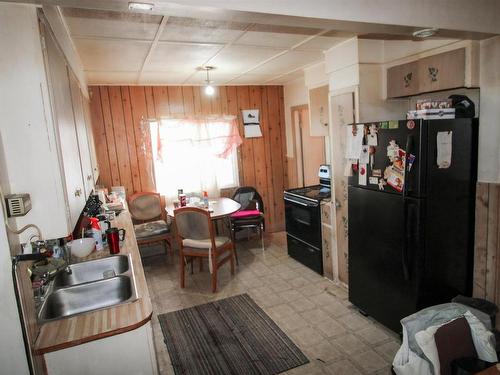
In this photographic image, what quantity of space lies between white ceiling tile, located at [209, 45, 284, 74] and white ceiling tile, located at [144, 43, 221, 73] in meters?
0.13

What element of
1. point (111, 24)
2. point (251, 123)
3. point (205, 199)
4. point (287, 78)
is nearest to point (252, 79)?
point (287, 78)

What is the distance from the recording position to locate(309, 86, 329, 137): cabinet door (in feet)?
12.4

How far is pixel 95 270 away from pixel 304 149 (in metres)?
3.64

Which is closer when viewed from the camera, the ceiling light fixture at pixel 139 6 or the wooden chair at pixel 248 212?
the ceiling light fixture at pixel 139 6

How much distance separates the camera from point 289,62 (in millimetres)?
3619

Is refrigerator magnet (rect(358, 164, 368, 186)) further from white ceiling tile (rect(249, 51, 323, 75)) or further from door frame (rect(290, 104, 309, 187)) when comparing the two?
door frame (rect(290, 104, 309, 187))

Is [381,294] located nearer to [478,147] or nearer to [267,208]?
[478,147]

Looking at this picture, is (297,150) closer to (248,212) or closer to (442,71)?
(248,212)

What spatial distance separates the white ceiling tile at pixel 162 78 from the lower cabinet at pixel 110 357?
10.0 feet

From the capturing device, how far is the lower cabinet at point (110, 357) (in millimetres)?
1399

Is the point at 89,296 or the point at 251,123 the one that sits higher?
the point at 251,123

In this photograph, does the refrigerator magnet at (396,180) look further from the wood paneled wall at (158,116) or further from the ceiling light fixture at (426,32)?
the wood paneled wall at (158,116)

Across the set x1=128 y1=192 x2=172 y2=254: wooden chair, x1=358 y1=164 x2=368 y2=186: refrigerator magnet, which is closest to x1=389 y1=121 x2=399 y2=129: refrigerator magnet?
x1=358 y1=164 x2=368 y2=186: refrigerator magnet

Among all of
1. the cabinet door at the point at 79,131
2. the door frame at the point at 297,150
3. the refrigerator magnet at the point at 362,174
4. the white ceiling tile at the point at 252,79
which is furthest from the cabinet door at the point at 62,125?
the door frame at the point at 297,150
